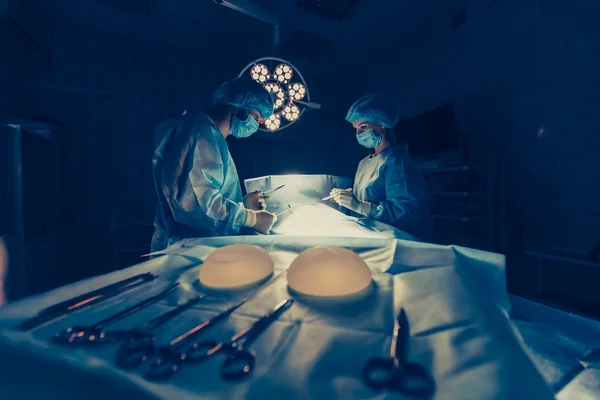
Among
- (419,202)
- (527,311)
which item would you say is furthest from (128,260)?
(527,311)

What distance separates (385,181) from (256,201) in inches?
33.6

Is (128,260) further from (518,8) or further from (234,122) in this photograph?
(518,8)

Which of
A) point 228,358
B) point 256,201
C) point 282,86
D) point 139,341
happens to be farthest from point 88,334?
point 282,86

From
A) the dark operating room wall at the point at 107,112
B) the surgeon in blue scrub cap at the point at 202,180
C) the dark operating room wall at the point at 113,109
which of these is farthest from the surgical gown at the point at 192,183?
the dark operating room wall at the point at 107,112

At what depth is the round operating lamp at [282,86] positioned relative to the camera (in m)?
1.95

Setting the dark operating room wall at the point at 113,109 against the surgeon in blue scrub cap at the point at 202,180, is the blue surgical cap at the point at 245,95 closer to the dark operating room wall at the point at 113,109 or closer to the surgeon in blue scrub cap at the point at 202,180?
the surgeon in blue scrub cap at the point at 202,180

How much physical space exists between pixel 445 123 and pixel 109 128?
3.59 m

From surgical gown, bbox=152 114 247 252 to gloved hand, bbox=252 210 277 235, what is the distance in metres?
0.08

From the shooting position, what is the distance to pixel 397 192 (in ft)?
6.14

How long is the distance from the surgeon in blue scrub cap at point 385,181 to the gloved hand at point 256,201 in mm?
462

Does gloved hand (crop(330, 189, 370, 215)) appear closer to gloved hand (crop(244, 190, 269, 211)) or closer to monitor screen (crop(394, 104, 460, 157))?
gloved hand (crop(244, 190, 269, 211))

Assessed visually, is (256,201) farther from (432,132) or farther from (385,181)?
(432,132)

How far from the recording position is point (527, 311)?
762mm

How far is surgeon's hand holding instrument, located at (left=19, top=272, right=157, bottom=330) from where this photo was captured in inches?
21.4
